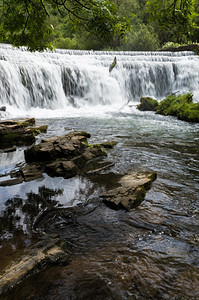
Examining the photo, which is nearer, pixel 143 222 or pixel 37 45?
pixel 143 222

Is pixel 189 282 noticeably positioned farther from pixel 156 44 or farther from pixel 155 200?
pixel 156 44

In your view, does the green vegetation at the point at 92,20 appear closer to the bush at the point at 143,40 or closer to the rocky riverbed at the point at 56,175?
the rocky riverbed at the point at 56,175

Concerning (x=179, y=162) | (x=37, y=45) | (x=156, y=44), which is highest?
(x=156, y=44)

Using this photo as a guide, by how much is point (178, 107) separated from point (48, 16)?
10320 millimetres

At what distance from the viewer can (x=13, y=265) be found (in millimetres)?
2207

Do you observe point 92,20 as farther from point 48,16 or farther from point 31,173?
point 31,173

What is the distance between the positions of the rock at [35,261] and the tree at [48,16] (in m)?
3.32

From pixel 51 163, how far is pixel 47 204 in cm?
150

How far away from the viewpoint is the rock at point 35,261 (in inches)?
78.3

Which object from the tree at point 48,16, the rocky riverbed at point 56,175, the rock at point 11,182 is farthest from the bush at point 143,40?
the rock at point 11,182

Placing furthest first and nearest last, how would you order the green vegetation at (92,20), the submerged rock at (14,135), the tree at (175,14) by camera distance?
the submerged rock at (14,135)
the green vegetation at (92,20)
the tree at (175,14)

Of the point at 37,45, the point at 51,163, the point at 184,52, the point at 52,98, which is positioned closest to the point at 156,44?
the point at 184,52

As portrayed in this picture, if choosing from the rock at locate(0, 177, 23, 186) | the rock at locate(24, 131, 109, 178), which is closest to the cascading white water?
the rock at locate(24, 131, 109, 178)

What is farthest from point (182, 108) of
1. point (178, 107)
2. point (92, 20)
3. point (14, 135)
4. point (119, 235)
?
point (119, 235)
